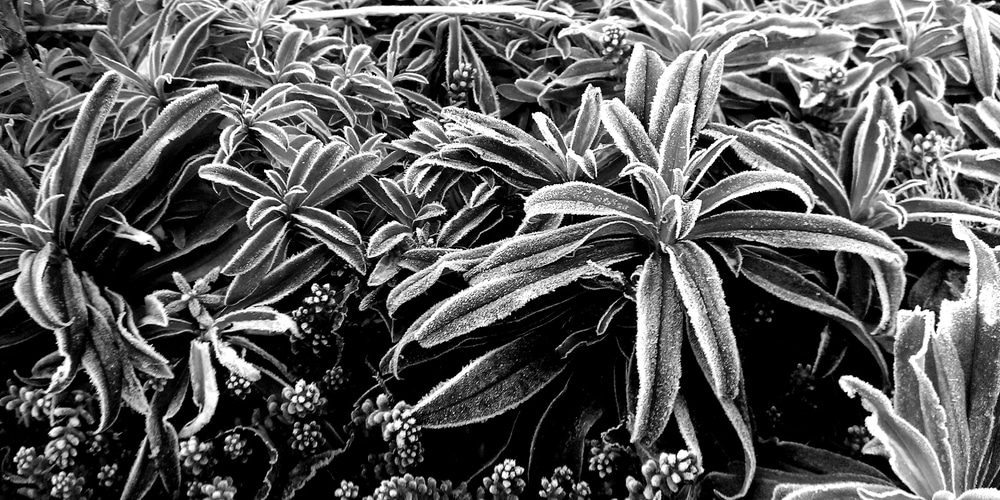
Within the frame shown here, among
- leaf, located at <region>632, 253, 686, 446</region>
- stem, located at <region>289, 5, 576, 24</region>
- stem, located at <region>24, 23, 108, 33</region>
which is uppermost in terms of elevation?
stem, located at <region>289, 5, 576, 24</region>

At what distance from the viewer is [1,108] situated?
169 centimetres

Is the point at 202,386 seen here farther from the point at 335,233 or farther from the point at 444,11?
the point at 444,11

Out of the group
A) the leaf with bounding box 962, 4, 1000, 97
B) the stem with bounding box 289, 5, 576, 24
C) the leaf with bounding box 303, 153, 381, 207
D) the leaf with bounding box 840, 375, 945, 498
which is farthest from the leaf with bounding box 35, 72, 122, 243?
the leaf with bounding box 962, 4, 1000, 97

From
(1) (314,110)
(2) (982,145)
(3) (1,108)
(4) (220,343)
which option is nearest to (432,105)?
(1) (314,110)

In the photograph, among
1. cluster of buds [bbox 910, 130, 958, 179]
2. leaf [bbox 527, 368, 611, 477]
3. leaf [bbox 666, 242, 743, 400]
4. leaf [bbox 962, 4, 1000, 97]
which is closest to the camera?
leaf [bbox 666, 242, 743, 400]

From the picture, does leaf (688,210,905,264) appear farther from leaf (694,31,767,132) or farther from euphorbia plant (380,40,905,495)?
leaf (694,31,767,132)

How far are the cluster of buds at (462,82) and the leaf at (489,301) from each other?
2.79 ft

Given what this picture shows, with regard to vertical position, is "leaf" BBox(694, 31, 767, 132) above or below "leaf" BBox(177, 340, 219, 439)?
above

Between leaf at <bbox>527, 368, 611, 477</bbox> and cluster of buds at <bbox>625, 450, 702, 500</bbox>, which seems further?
leaf at <bbox>527, 368, 611, 477</bbox>

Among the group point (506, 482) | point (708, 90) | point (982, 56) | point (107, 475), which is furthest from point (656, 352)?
point (982, 56)

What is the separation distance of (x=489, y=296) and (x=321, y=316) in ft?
1.30

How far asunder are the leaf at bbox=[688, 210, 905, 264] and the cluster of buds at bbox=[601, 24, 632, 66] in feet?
2.06

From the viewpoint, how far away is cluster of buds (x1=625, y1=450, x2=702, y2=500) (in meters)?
1.09

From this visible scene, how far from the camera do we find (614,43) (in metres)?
1.64
